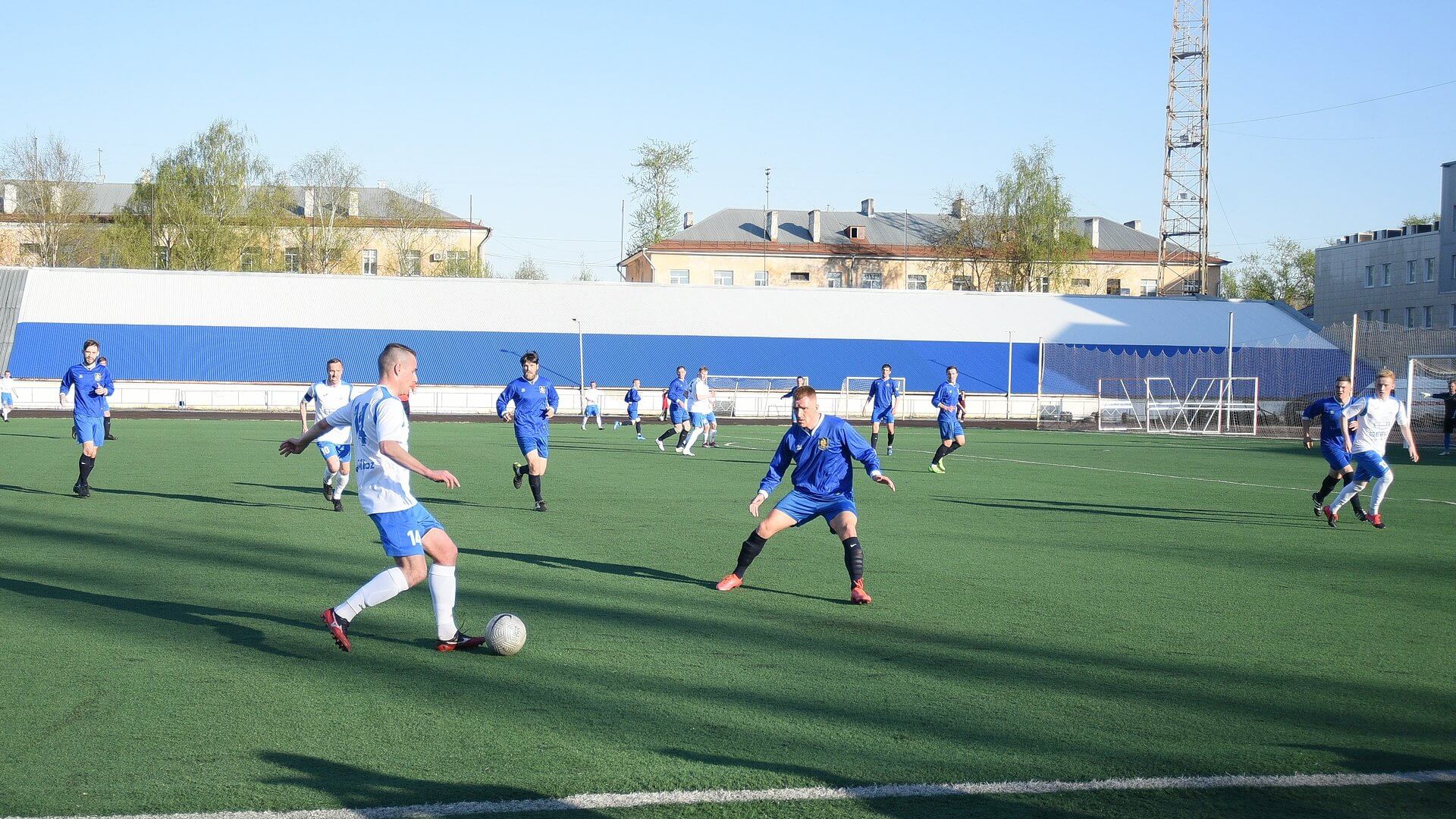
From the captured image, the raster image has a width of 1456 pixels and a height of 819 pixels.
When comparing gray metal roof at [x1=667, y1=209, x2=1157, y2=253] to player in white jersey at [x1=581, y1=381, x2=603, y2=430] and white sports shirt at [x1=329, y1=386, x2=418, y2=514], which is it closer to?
player in white jersey at [x1=581, y1=381, x2=603, y2=430]

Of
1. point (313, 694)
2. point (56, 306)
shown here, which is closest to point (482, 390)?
point (56, 306)

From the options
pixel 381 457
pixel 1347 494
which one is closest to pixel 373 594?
pixel 381 457

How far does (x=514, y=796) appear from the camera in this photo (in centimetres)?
471

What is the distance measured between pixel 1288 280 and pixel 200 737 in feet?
367

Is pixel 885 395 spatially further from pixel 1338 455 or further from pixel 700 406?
pixel 1338 455

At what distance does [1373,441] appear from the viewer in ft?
46.4

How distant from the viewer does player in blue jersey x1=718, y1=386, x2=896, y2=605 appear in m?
9.10

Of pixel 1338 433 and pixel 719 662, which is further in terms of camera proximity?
pixel 1338 433

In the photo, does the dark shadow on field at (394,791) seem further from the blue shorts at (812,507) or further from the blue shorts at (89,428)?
→ the blue shorts at (89,428)

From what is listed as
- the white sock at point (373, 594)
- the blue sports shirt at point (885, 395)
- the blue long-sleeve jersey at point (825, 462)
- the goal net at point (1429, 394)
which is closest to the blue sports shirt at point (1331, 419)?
the blue long-sleeve jersey at point (825, 462)

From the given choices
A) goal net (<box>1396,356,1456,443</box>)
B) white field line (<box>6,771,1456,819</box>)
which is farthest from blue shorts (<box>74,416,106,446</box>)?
goal net (<box>1396,356,1456,443</box>)

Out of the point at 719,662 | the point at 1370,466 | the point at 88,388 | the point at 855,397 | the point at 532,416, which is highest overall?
the point at 88,388

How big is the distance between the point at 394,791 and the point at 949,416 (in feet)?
65.2

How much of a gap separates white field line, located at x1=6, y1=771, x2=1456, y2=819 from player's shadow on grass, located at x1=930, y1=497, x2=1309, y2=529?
32.5 feet
